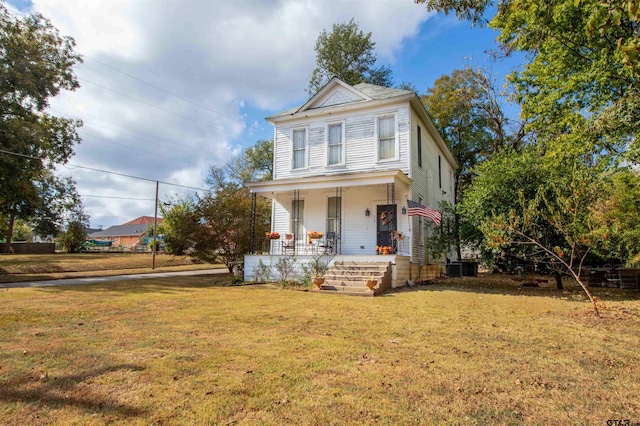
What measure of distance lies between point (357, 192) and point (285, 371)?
38.9 ft

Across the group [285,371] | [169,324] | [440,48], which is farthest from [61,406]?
[440,48]

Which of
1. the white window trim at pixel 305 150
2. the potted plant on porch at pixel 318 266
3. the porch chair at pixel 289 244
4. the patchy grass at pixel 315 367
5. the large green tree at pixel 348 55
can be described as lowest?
the patchy grass at pixel 315 367

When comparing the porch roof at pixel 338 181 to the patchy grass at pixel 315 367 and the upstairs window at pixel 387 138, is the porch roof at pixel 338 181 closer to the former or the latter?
the upstairs window at pixel 387 138

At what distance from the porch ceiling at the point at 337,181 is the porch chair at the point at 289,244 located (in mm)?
2014

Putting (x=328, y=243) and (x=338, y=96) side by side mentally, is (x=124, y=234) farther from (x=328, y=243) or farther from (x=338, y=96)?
(x=328, y=243)

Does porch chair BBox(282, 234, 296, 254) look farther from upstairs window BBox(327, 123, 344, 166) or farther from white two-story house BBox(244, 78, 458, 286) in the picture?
upstairs window BBox(327, 123, 344, 166)

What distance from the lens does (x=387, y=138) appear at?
1498 centimetres

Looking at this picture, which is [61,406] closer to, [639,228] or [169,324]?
[169,324]

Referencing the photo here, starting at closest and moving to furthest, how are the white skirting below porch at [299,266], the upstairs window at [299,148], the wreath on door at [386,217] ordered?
the white skirting below porch at [299,266], the wreath on door at [386,217], the upstairs window at [299,148]

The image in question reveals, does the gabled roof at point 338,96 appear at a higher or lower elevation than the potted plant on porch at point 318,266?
higher

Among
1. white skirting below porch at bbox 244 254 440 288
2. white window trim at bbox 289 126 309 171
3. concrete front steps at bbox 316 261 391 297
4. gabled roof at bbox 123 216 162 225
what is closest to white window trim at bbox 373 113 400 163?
white window trim at bbox 289 126 309 171

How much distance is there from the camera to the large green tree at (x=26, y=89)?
57.3 ft

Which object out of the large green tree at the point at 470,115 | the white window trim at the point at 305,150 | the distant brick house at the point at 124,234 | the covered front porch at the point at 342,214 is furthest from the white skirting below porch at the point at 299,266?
the distant brick house at the point at 124,234

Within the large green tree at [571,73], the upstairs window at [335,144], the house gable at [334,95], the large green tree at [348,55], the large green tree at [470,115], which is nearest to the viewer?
the large green tree at [571,73]
